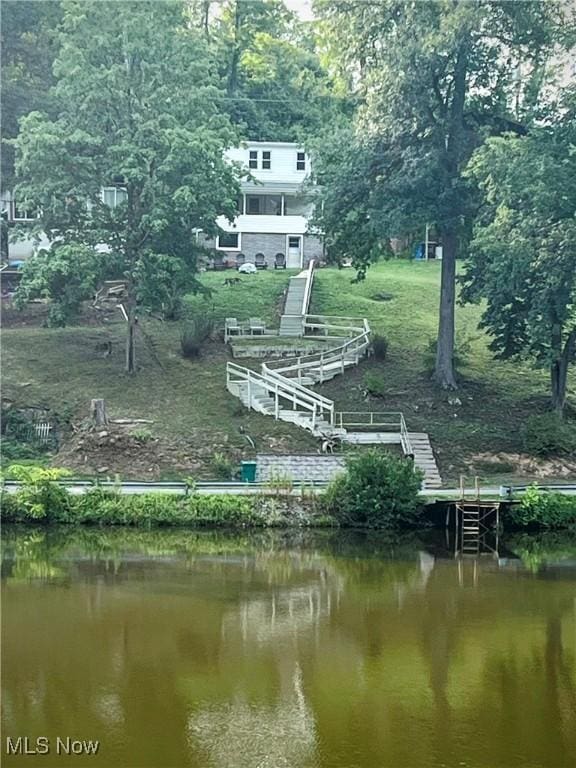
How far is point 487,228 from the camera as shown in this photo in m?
29.3

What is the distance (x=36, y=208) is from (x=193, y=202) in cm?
566

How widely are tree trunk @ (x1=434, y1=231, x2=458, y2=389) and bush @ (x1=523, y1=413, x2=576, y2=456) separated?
15.3 feet

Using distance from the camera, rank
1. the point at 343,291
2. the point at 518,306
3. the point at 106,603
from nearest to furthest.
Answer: the point at 106,603, the point at 518,306, the point at 343,291

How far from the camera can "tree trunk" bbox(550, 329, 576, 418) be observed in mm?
30922

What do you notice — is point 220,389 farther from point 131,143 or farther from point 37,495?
point 37,495

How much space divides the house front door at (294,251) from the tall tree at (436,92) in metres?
17.4

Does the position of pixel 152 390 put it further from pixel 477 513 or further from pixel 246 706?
pixel 246 706

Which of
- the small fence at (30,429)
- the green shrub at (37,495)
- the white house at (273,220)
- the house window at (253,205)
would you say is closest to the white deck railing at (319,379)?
the small fence at (30,429)

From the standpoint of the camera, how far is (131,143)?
32.7 metres

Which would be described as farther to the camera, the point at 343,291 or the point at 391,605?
the point at 343,291

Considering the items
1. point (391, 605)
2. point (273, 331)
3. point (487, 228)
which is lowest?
point (391, 605)

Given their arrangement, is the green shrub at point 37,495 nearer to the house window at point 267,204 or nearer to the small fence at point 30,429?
the small fence at point 30,429

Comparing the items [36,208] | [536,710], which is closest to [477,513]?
[536,710]

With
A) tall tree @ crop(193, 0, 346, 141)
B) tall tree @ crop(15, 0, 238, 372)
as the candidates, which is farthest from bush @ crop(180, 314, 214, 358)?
tall tree @ crop(193, 0, 346, 141)
